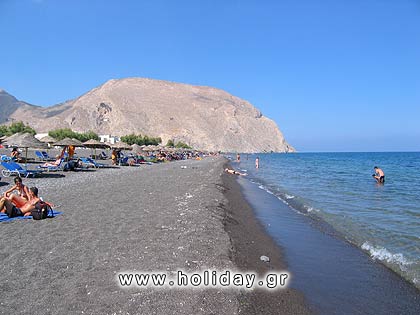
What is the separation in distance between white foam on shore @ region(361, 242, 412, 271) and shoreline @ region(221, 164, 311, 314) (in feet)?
6.42

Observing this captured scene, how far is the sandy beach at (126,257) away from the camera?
3.73 m

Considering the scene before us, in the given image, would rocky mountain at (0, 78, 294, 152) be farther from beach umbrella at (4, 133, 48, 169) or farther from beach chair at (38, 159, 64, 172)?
beach umbrella at (4, 133, 48, 169)

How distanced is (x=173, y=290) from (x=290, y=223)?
6463mm

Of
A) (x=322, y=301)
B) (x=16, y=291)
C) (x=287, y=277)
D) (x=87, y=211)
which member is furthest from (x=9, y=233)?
(x=322, y=301)

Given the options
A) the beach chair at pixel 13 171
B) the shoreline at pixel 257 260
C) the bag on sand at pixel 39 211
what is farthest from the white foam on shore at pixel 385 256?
the beach chair at pixel 13 171

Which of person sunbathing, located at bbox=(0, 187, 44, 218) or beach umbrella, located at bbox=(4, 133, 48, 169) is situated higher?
beach umbrella, located at bbox=(4, 133, 48, 169)

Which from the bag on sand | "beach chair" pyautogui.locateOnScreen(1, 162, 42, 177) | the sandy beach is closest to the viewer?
the sandy beach

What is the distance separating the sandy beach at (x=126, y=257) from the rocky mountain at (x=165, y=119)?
136m

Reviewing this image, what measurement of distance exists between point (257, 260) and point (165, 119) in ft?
505

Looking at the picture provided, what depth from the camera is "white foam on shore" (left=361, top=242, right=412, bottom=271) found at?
6446 mm

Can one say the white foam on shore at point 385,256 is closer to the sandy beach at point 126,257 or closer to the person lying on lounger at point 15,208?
the sandy beach at point 126,257

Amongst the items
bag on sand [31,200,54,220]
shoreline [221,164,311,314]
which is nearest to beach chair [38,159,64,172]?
bag on sand [31,200,54,220]

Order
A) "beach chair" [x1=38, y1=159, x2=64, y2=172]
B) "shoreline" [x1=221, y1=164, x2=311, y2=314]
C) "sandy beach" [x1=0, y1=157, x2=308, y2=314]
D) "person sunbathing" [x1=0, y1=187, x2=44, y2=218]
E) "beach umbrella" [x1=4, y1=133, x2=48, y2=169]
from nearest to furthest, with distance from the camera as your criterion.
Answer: "sandy beach" [x1=0, y1=157, x2=308, y2=314] < "shoreline" [x1=221, y1=164, x2=311, y2=314] < "person sunbathing" [x1=0, y1=187, x2=44, y2=218] < "beach umbrella" [x1=4, y1=133, x2=48, y2=169] < "beach chair" [x1=38, y1=159, x2=64, y2=172]

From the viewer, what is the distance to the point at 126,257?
511 centimetres
